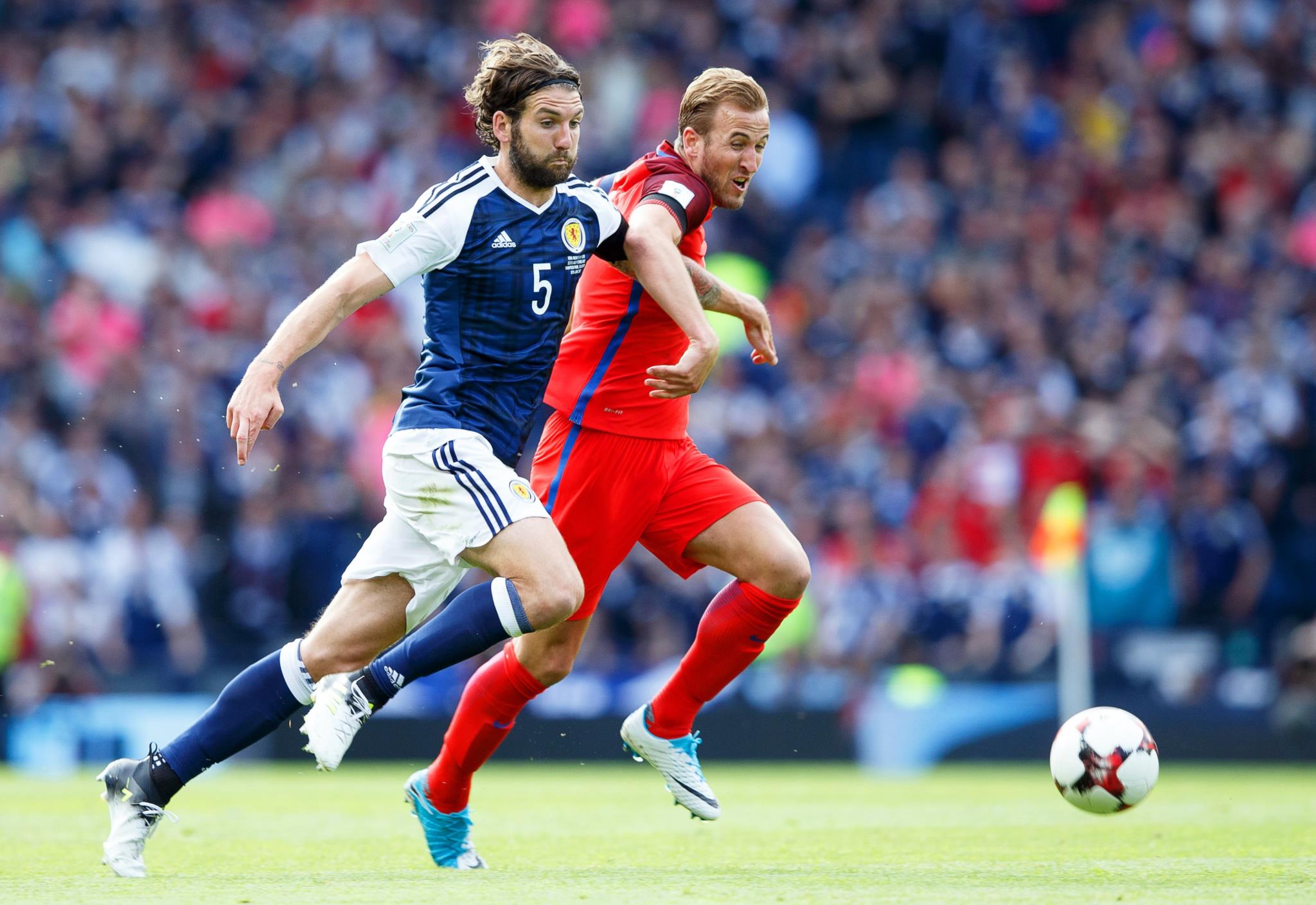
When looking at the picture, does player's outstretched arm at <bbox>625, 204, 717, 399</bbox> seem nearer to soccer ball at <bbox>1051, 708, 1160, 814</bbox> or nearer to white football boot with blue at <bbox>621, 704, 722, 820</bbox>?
white football boot with blue at <bbox>621, 704, 722, 820</bbox>

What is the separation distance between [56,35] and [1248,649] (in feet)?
42.3

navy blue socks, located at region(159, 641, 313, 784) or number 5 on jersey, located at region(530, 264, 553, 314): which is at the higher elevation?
number 5 on jersey, located at region(530, 264, 553, 314)

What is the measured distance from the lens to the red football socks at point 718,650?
6562mm

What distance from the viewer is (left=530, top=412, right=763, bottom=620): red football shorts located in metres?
6.50

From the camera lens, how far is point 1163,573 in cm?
1323

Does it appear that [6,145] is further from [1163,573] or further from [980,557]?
[1163,573]

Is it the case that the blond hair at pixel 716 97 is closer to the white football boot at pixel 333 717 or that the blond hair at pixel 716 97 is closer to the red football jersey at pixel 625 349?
the red football jersey at pixel 625 349

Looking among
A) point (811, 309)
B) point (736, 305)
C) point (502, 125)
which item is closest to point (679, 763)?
point (736, 305)

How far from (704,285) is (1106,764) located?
2241mm

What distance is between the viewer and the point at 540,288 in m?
5.95

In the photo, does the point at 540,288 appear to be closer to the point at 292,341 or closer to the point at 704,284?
the point at 704,284

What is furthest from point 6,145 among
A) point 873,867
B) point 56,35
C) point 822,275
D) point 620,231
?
point 873,867

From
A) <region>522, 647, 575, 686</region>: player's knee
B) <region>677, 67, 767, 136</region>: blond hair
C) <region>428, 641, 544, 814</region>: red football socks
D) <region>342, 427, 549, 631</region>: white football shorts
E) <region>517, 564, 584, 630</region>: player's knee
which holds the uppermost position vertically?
<region>677, 67, 767, 136</region>: blond hair

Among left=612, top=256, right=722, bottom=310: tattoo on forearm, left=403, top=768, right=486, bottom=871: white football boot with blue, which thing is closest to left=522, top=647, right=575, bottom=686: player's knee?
left=403, top=768, right=486, bottom=871: white football boot with blue
